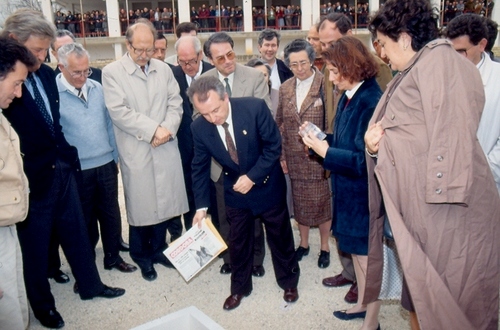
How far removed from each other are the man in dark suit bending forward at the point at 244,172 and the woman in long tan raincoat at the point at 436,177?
3.74ft

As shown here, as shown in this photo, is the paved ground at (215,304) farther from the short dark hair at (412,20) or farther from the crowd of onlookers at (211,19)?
the crowd of onlookers at (211,19)

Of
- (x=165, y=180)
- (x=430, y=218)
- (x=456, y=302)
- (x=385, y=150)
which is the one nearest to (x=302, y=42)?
(x=165, y=180)

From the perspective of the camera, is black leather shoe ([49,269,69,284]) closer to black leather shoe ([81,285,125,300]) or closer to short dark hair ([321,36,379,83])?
black leather shoe ([81,285,125,300])

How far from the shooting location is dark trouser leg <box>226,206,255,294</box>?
3.16 metres

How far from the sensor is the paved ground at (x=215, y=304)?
307 centimetres

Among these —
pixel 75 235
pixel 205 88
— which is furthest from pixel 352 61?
pixel 75 235

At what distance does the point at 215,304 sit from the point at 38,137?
1789 mm

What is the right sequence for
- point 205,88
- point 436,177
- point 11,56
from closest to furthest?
point 436,177 < point 11,56 < point 205,88

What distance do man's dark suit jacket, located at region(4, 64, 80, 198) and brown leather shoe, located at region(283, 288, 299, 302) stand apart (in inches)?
75.4

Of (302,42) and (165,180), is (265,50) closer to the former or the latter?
(302,42)

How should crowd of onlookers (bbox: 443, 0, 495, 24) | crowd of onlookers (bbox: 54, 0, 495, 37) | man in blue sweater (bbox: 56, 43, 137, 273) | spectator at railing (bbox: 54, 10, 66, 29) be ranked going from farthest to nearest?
crowd of onlookers (bbox: 54, 0, 495, 37) < spectator at railing (bbox: 54, 10, 66, 29) < crowd of onlookers (bbox: 443, 0, 495, 24) < man in blue sweater (bbox: 56, 43, 137, 273)

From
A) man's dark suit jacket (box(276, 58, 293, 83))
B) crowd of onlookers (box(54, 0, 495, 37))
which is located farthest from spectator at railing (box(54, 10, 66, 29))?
man's dark suit jacket (box(276, 58, 293, 83))

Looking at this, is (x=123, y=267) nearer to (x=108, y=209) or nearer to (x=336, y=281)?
(x=108, y=209)

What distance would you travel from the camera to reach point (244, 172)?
10.1ft
